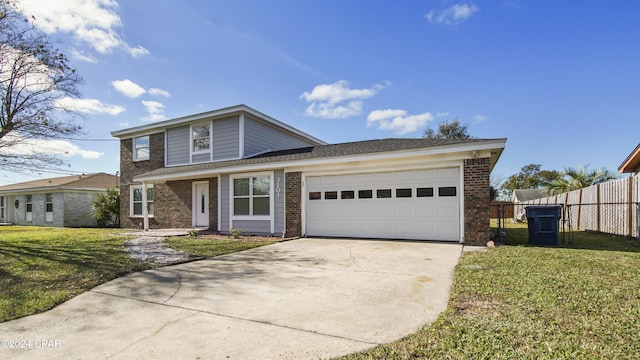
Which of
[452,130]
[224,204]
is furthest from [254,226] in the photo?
[452,130]

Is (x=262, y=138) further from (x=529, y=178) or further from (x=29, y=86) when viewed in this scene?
(x=529, y=178)

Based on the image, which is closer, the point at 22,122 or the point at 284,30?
the point at 22,122

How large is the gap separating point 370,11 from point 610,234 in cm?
1157

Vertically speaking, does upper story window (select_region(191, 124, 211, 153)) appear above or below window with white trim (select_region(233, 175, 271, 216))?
above

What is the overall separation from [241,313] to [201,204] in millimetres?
11632

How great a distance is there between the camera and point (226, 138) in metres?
14.2

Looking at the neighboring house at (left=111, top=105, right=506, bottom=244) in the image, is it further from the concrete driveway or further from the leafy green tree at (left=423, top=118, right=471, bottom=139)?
the leafy green tree at (left=423, top=118, right=471, bottom=139)

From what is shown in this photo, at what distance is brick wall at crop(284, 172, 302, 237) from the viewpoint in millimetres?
11191

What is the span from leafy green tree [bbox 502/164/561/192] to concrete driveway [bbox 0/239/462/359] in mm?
52464

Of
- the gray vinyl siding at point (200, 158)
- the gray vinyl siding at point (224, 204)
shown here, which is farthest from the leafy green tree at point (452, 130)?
the gray vinyl siding at point (224, 204)

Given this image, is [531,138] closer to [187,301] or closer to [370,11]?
[370,11]

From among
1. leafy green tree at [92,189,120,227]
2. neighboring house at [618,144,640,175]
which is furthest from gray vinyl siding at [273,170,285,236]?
neighboring house at [618,144,640,175]

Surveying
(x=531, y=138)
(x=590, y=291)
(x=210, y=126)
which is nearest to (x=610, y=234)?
(x=590, y=291)

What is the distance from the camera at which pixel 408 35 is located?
503 inches
